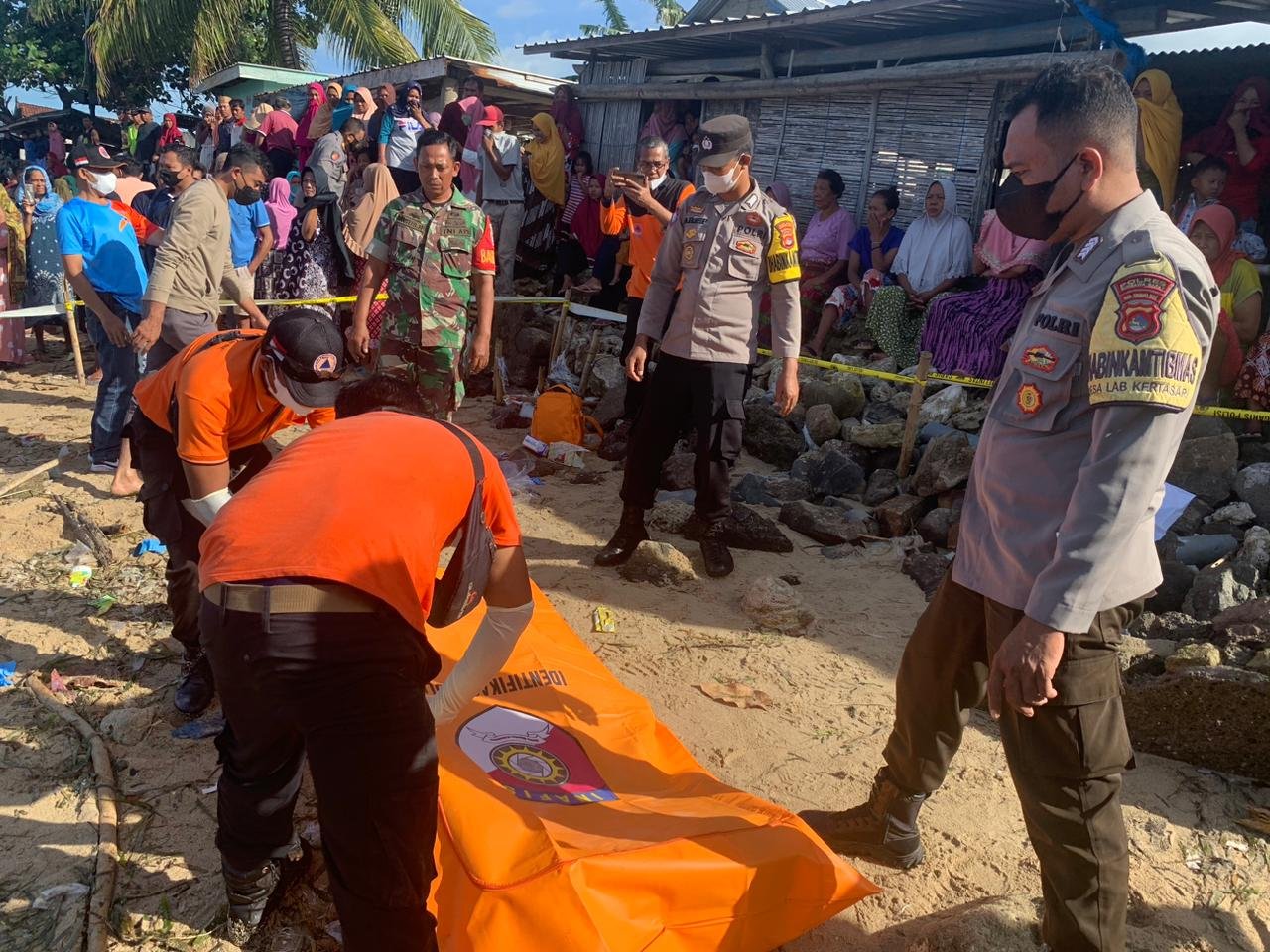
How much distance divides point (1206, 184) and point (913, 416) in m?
2.32

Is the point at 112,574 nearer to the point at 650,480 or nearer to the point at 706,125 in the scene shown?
the point at 650,480

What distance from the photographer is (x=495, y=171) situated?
9.71 metres

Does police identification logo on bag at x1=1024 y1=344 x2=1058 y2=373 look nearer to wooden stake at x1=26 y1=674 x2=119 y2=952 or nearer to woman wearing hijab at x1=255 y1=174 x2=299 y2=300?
wooden stake at x1=26 y1=674 x2=119 y2=952

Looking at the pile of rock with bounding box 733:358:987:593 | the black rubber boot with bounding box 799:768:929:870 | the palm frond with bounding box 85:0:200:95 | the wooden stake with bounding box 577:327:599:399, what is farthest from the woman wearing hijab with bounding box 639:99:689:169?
the palm frond with bounding box 85:0:200:95

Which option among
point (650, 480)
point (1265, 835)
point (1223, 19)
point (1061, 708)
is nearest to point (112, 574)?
point (650, 480)

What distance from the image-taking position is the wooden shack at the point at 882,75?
6.57m

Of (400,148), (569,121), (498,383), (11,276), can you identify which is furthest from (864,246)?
(11,276)

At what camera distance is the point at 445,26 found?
Result: 720 inches

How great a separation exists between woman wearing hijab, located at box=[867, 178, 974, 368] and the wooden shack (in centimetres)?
34

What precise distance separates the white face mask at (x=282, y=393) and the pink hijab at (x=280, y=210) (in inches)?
A: 256

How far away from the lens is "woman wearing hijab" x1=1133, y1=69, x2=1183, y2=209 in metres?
6.08

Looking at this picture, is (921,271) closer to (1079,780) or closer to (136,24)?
(1079,780)

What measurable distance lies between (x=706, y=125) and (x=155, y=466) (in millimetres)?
2572

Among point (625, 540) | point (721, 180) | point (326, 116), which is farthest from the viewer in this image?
point (326, 116)
